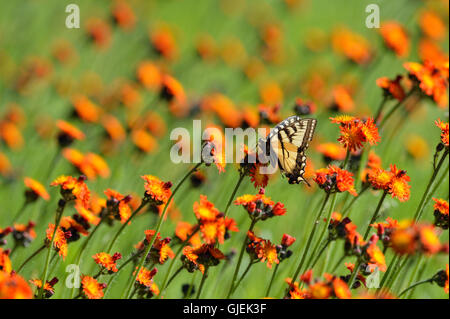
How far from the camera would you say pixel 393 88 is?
8.98 feet

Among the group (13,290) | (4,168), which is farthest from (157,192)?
(4,168)

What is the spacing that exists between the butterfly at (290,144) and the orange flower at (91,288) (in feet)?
2.72

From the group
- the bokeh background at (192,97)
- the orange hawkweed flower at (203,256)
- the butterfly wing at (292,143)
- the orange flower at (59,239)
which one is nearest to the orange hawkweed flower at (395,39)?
the bokeh background at (192,97)

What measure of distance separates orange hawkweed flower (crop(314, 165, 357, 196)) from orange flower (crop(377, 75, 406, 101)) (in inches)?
31.7

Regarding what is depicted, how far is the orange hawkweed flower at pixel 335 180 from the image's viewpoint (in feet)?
6.74

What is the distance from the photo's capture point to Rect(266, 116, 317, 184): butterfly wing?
2.50m

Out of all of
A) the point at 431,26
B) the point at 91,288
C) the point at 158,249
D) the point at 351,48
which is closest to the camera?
the point at 91,288

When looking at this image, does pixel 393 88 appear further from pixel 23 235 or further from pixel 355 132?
pixel 23 235

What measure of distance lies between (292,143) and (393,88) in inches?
23.7

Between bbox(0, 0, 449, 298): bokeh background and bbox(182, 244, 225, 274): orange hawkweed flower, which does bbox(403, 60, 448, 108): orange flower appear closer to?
bbox(0, 0, 449, 298): bokeh background

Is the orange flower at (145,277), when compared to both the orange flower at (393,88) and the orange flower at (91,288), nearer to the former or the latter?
the orange flower at (91,288)

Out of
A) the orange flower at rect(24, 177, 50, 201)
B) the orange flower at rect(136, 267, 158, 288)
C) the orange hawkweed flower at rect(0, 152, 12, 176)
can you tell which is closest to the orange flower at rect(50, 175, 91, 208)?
the orange flower at rect(136, 267, 158, 288)

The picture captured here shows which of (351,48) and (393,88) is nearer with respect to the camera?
(393,88)
